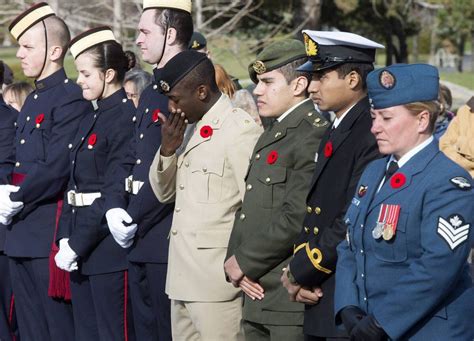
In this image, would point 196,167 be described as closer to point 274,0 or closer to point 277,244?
point 277,244

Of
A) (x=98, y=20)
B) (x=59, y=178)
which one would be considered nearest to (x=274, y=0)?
(x=98, y=20)

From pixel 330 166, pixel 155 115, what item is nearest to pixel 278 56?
pixel 330 166

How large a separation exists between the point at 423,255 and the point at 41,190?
338 centimetres

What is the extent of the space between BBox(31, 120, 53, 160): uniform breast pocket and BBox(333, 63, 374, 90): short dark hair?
2628 millimetres

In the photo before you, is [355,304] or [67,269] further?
[67,269]

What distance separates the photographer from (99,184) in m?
6.38

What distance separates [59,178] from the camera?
6.64 metres

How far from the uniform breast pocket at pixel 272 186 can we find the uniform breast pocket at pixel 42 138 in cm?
→ 215

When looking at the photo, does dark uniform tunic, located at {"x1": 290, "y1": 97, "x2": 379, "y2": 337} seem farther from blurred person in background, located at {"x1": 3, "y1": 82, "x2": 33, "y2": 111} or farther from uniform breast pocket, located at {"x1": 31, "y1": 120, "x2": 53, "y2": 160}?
blurred person in background, located at {"x1": 3, "y1": 82, "x2": 33, "y2": 111}

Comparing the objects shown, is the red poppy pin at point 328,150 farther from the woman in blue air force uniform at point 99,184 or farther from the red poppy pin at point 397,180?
the woman in blue air force uniform at point 99,184

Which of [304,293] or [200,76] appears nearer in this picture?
[304,293]

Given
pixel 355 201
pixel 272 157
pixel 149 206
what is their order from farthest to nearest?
pixel 149 206, pixel 272 157, pixel 355 201

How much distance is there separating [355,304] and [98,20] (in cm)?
1188

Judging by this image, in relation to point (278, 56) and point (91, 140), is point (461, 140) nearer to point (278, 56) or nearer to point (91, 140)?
point (91, 140)
